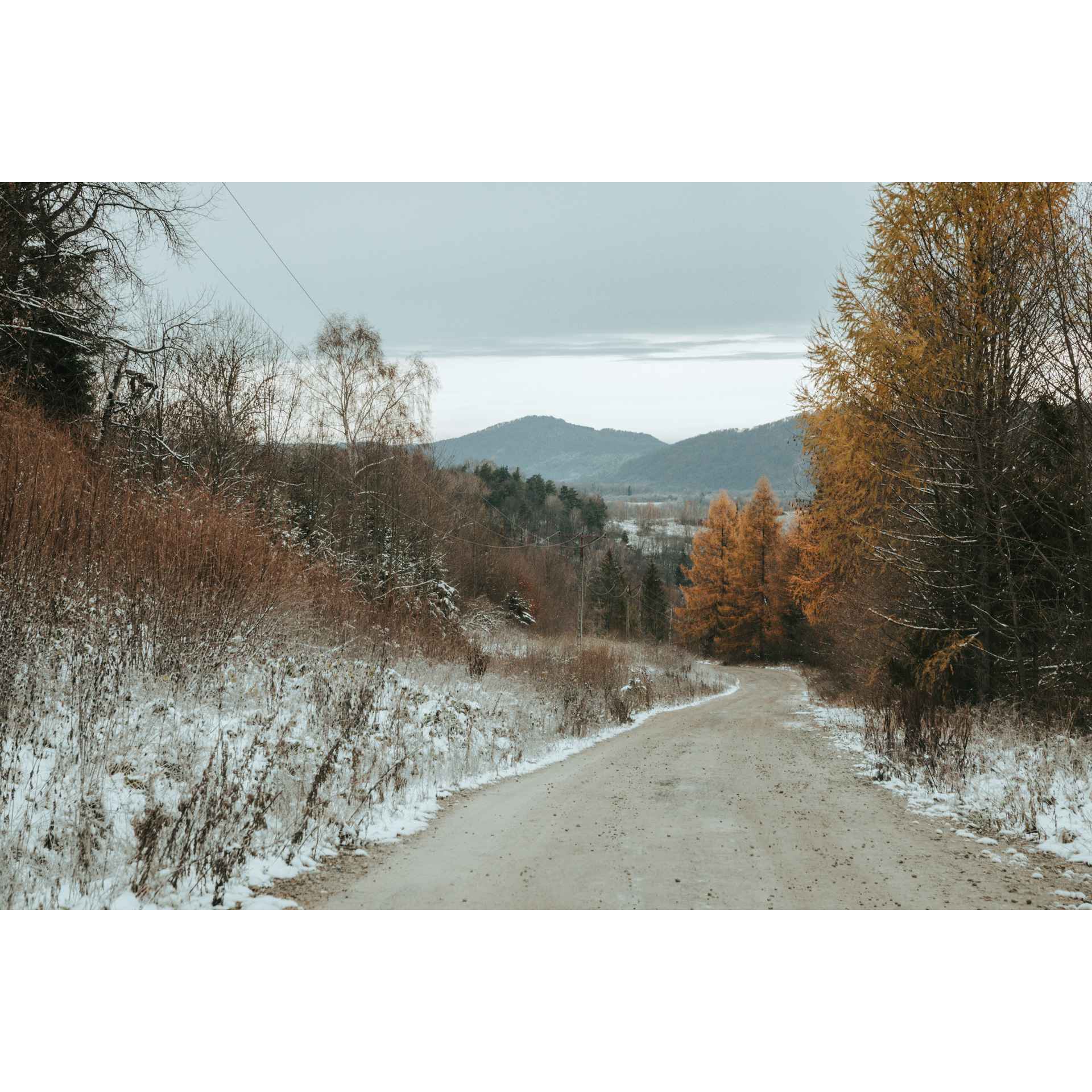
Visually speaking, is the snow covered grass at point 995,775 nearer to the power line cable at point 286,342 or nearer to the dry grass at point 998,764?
the dry grass at point 998,764

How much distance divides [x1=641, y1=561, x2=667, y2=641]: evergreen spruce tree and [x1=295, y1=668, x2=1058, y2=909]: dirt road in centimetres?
4678

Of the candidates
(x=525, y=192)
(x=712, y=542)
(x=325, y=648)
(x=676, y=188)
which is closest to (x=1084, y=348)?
(x=676, y=188)

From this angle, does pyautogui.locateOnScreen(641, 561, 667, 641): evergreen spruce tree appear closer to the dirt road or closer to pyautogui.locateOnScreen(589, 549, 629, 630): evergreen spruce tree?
pyautogui.locateOnScreen(589, 549, 629, 630): evergreen spruce tree

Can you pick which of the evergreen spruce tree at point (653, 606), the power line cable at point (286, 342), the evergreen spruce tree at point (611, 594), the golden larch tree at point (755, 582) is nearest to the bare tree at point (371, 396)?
the power line cable at point (286, 342)

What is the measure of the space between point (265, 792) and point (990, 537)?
9291 millimetres

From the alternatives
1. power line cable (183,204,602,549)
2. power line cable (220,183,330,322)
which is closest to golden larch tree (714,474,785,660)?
power line cable (183,204,602,549)

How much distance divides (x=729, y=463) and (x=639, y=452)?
18.5ft

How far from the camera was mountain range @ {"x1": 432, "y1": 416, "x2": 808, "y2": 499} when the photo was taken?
59.9ft

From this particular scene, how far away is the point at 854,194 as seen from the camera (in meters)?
9.50

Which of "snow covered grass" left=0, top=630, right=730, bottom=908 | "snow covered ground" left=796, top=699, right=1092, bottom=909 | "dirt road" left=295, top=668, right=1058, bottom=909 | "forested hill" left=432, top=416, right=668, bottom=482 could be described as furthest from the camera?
"forested hill" left=432, top=416, right=668, bottom=482

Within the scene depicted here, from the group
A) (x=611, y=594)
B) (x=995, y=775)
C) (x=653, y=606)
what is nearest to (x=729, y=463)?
(x=653, y=606)

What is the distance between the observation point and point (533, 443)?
27.2 m

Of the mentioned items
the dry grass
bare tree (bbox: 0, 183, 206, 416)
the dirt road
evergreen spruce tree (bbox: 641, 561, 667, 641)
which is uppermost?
bare tree (bbox: 0, 183, 206, 416)

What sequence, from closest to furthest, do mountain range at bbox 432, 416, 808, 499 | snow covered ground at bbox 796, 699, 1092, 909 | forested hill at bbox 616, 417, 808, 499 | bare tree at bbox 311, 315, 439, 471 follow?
snow covered ground at bbox 796, 699, 1092, 909 → forested hill at bbox 616, 417, 808, 499 → mountain range at bbox 432, 416, 808, 499 → bare tree at bbox 311, 315, 439, 471
